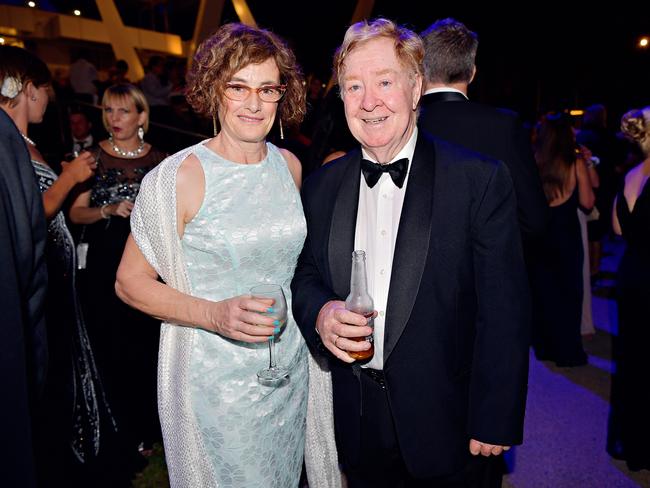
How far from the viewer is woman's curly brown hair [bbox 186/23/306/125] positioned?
1.81 m

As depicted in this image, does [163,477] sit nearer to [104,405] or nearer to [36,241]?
[104,405]

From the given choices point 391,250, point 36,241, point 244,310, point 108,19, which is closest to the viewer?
point 36,241

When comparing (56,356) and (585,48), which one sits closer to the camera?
(56,356)

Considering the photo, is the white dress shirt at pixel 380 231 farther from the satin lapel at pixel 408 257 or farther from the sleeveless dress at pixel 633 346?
the sleeveless dress at pixel 633 346

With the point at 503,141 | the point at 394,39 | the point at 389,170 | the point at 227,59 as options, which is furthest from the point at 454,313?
the point at 503,141

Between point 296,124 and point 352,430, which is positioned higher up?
point 296,124

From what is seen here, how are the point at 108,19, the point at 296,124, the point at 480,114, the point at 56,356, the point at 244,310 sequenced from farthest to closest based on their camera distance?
the point at 108,19
the point at 56,356
the point at 480,114
the point at 296,124
the point at 244,310

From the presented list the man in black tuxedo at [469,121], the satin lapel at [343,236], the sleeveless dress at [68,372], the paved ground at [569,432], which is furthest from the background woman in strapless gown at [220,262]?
the paved ground at [569,432]

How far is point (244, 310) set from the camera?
1.54 m

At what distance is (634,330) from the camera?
118 inches

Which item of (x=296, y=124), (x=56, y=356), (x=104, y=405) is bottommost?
(x=104, y=405)

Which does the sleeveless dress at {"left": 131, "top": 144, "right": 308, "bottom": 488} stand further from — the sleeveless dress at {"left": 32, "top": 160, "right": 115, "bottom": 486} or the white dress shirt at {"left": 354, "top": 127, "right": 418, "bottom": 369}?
the sleeveless dress at {"left": 32, "top": 160, "right": 115, "bottom": 486}

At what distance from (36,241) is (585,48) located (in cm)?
1436

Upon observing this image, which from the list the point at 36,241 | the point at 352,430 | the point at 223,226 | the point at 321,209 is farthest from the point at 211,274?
the point at 352,430
